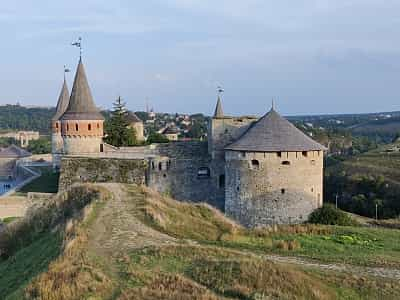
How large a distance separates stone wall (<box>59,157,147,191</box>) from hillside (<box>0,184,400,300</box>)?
8.52 m

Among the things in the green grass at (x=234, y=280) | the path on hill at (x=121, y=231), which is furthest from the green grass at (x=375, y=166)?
the green grass at (x=234, y=280)

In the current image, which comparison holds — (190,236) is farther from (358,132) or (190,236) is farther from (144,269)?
(358,132)

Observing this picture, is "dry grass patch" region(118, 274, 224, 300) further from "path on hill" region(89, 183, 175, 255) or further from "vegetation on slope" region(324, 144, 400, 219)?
"vegetation on slope" region(324, 144, 400, 219)

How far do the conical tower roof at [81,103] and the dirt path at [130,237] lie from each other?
12.2m

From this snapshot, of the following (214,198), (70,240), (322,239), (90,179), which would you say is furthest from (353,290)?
(90,179)

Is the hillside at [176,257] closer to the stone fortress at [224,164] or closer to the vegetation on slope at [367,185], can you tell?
the stone fortress at [224,164]

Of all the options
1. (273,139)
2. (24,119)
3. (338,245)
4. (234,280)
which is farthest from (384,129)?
(234,280)

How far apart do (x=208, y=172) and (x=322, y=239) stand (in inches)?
487

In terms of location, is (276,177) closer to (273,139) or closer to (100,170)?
(273,139)

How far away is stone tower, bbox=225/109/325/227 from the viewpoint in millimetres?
21172

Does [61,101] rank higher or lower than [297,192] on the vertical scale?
higher

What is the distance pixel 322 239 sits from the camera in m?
13.8

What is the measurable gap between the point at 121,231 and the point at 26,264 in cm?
247

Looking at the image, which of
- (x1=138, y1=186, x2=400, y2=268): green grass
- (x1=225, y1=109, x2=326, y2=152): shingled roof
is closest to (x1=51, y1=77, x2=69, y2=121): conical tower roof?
(x1=225, y1=109, x2=326, y2=152): shingled roof
